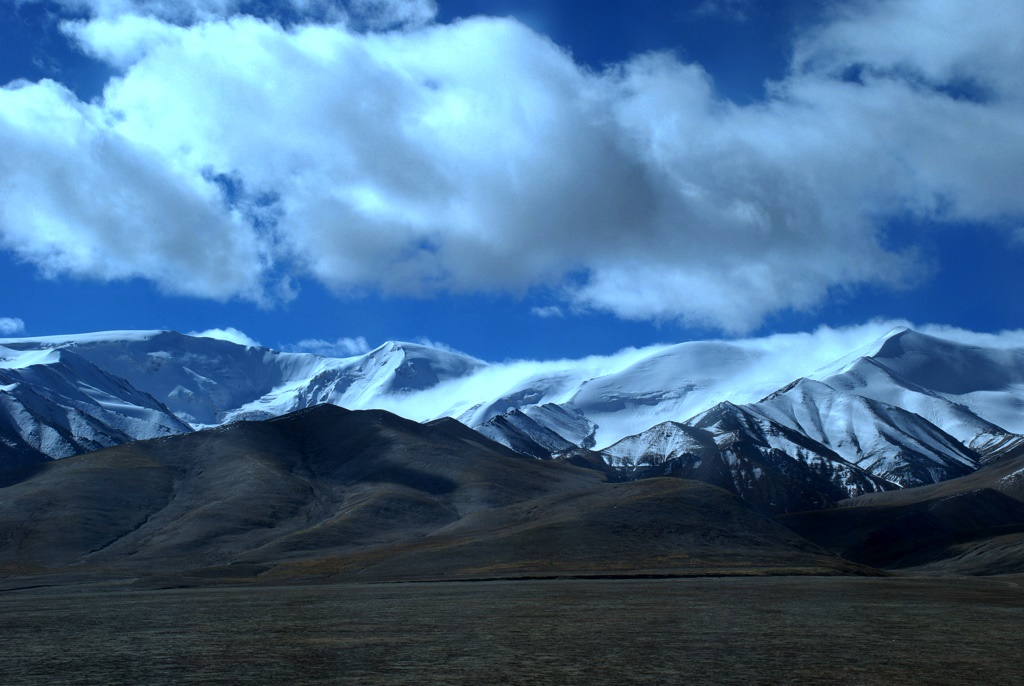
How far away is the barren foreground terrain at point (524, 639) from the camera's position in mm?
34094

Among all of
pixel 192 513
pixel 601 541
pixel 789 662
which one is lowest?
pixel 789 662

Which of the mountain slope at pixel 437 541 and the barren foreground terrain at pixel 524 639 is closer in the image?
the barren foreground terrain at pixel 524 639

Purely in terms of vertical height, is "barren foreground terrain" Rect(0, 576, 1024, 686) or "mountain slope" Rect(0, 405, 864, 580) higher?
"mountain slope" Rect(0, 405, 864, 580)

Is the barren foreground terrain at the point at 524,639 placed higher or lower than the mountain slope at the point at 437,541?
lower

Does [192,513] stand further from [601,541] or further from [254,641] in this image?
[254,641]

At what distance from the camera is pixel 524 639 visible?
1775 inches

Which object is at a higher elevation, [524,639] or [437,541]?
[437,541]

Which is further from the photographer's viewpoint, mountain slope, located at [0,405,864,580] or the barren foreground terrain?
mountain slope, located at [0,405,864,580]

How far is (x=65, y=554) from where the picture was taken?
563ft

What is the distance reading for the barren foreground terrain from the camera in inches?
1342

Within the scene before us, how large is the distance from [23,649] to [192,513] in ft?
533

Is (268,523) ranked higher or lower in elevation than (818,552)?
higher

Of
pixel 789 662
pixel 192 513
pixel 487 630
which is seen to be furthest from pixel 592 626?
pixel 192 513

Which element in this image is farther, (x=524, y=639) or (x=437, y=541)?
(x=437, y=541)
